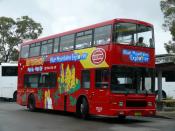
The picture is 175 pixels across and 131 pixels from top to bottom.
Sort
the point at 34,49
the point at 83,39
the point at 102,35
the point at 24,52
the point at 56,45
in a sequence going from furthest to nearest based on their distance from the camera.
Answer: the point at 24,52 → the point at 34,49 → the point at 56,45 → the point at 83,39 → the point at 102,35

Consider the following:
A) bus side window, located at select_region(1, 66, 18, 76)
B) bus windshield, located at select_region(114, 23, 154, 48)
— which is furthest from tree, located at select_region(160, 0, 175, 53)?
bus side window, located at select_region(1, 66, 18, 76)

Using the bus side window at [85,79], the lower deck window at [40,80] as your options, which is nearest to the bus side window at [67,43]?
the lower deck window at [40,80]

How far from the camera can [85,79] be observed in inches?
823

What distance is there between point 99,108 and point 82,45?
3344mm

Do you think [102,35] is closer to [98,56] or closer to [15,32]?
[98,56]

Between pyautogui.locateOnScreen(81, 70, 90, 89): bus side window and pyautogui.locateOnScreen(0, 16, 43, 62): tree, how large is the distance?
Answer: 144 ft

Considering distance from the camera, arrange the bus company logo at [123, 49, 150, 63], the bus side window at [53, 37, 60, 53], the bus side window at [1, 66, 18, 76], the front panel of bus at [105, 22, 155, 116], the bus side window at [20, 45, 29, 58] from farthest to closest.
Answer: the bus side window at [1, 66, 18, 76] → the bus side window at [20, 45, 29, 58] → the bus side window at [53, 37, 60, 53] → the bus company logo at [123, 49, 150, 63] → the front panel of bus at [105, 22, 155, 116]

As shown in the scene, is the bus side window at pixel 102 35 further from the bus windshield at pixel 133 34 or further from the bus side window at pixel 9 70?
the bus side window at pixel 9 70

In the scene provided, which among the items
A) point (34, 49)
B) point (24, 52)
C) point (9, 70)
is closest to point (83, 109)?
point (34, 49)

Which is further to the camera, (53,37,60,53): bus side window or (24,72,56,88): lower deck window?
(24,72,56,88): lower deck window

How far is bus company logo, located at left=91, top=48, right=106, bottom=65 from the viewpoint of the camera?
19453 mm

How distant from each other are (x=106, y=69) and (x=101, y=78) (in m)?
0.51

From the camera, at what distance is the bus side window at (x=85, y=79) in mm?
20594

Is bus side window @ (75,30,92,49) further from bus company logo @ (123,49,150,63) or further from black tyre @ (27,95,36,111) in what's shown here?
black tyre @ (27,95,36,111)
